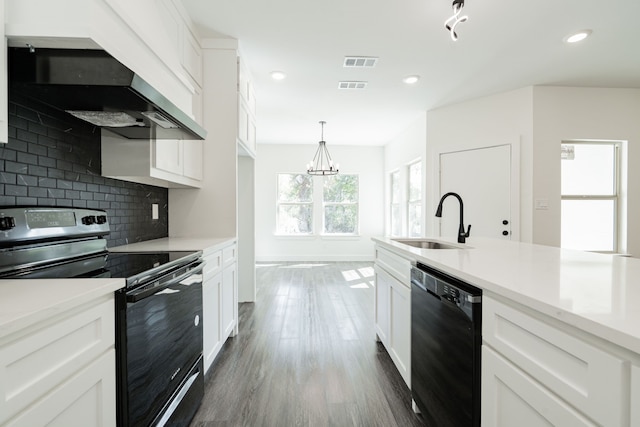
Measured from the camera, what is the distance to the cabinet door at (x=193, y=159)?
91.2 inches

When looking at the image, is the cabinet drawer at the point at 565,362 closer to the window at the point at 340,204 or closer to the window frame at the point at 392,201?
the window frame at the point at 392,201

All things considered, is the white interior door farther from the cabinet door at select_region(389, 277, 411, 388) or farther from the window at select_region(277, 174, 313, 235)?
the window at select_region(277, 174, 313, 235)

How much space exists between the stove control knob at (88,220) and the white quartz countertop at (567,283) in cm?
170

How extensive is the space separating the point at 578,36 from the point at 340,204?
484 centimetres

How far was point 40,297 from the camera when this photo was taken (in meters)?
0.77

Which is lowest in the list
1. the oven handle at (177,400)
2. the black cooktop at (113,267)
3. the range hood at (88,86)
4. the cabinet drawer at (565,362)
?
the oven handle at (177,400)

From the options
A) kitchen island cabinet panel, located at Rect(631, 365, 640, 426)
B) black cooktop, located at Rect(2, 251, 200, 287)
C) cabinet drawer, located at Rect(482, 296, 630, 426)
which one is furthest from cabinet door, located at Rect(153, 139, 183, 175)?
kitchen island cabinet panel, located at Rect(631, 365, 640, 426)

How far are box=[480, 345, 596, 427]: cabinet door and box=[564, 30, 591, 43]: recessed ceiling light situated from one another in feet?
10.4

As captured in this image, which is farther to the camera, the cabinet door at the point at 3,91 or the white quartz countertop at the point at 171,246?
the white quartz countertop at the point at 171,246

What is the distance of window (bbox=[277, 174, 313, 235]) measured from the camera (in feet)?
22.3

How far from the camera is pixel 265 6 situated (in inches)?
88.7

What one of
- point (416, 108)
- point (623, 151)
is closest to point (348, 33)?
point (416, 108)

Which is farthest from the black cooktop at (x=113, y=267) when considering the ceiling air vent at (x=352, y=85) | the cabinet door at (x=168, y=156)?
the ceiling air vent at (x=352, y=85)

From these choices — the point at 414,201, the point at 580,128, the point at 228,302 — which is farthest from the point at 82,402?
the point at 414,201
